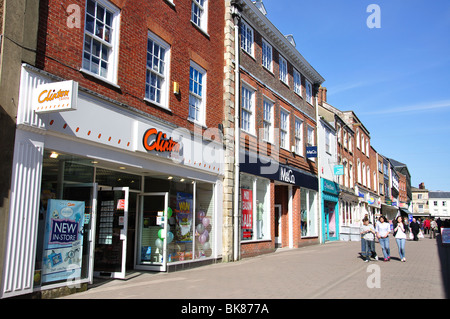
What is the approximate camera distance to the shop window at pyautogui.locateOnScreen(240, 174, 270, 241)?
15.1 meters

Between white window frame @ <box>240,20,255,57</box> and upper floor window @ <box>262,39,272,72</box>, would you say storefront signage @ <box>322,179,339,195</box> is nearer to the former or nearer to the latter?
upper floor window @ <box>262,39,272,72</box>

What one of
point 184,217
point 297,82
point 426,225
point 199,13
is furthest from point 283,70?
point 426,225

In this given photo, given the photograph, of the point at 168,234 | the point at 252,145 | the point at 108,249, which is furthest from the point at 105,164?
the point at 252,145

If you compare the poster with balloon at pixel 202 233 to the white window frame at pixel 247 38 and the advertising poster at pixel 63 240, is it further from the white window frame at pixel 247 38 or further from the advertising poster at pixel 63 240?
the white window frame at pixel 247 38

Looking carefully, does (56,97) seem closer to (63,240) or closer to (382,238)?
(63,240)

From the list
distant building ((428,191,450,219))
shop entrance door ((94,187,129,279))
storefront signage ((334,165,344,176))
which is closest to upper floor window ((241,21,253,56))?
shop entrance door ((94,187,129,279))

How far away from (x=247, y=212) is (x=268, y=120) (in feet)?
15.4

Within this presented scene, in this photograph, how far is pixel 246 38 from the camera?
1634 centimetres

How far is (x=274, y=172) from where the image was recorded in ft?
57.5

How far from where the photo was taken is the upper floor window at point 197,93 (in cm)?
1267

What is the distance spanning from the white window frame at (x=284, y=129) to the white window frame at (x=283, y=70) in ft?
5.33

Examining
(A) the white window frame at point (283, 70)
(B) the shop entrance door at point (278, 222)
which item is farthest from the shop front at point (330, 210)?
(A) the white window frame at point (283, 70)

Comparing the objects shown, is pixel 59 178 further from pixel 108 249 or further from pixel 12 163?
pixel 108 249
